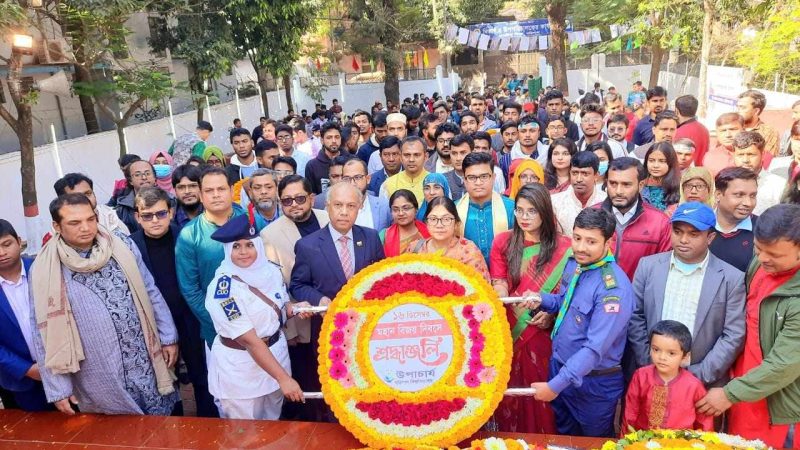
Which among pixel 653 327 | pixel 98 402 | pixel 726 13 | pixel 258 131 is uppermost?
pixel 726 13

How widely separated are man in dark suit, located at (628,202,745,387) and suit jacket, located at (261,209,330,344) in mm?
2124

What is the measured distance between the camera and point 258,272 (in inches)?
128

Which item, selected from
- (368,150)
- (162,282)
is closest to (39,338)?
(162,282)

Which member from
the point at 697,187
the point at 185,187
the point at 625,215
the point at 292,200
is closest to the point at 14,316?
the point at 185,187

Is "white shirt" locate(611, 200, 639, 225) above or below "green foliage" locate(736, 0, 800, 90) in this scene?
below

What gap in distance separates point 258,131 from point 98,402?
21.3ft

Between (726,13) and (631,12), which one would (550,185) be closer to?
(726,13)

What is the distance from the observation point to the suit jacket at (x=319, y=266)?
364 centimetres

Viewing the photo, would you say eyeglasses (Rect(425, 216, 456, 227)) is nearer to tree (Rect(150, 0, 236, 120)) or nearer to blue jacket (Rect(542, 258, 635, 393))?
blue jacket (Rect(542, 258, 635, 393))

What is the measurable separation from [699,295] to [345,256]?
81.4 inches

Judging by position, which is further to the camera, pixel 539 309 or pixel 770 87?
pixel 770 87

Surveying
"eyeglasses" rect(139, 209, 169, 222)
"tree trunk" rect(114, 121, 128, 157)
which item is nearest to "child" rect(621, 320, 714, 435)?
"eyeglasses" rect(139, 209, 169, 222)

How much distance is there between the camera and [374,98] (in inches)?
1070

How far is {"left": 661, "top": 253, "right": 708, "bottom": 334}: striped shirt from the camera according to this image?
3.00m
